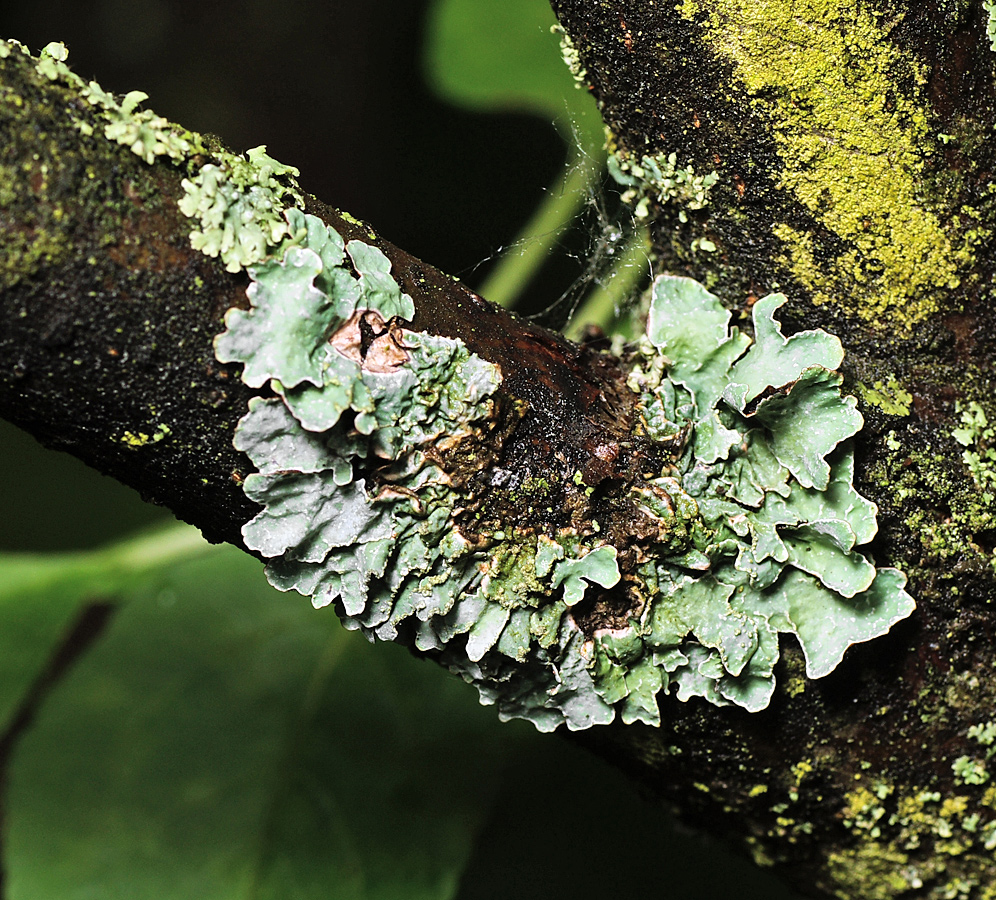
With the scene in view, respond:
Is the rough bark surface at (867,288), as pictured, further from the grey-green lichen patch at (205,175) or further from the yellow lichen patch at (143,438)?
the yellow lichen patch at (143,438)

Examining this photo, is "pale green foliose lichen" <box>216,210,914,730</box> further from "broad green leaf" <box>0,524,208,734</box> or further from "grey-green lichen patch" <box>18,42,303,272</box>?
"broad green leaf" <box>0,524,208,734</box>

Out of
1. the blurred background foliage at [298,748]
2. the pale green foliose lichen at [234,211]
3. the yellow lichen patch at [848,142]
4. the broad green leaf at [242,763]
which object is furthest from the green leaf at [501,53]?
the pale green foliose lichen at [234,211]

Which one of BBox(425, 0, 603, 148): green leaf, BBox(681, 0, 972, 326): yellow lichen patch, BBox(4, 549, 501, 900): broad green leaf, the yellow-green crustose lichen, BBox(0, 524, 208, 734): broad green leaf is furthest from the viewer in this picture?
BBox(425, 0, 603, 148): green leaf

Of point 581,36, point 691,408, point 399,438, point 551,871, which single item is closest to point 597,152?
point 581,36

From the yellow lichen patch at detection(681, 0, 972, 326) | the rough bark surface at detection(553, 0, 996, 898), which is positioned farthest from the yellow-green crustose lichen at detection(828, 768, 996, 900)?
the yellow lichen patch at detection(681, 0, 972, 326)

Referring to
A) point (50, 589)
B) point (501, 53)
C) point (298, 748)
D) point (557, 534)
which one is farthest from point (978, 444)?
point (50, 589)

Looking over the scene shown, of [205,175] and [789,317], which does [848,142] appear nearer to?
[789,317]
